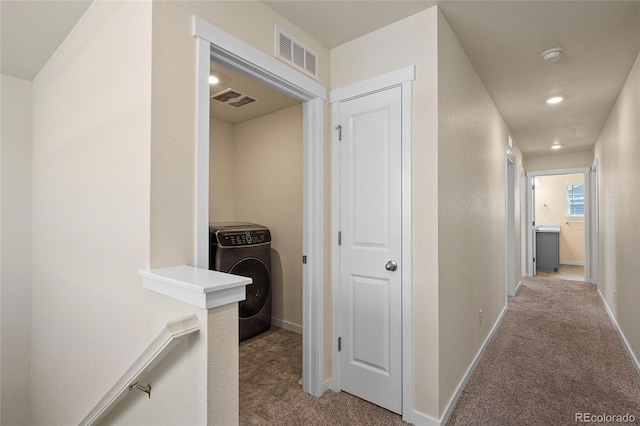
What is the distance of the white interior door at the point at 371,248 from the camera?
6.66ft

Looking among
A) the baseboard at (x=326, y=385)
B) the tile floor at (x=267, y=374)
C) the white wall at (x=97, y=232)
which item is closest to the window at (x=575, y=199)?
the tile floor at (x=267, y=374)

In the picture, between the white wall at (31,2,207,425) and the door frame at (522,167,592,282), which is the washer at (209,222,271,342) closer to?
the white wall at (31,2,207,425)

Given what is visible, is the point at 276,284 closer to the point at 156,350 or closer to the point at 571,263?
the point at 156,350

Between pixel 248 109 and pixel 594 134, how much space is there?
16.3 ft

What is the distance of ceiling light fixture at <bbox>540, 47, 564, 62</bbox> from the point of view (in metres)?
2.36

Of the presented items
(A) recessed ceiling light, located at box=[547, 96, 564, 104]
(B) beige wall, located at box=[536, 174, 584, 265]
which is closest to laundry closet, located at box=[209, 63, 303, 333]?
(A) recessed ceiling light, located at box=[547, 96, 564, 104]

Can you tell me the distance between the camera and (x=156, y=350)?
1074mm

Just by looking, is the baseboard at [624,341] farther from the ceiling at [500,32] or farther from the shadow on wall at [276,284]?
the shadow on wall at [276,284]

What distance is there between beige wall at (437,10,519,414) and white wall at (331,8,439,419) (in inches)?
2.0

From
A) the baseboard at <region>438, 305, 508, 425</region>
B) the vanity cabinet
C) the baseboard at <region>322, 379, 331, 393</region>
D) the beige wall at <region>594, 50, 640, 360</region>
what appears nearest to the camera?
the baseboard at <region>438, 305, 508, 425</region>

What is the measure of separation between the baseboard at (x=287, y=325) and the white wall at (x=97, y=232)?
198cm

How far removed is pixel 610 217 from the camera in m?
3.75

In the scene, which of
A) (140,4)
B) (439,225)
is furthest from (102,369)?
(439,225)

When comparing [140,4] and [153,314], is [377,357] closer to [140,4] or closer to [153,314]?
[153,314]
